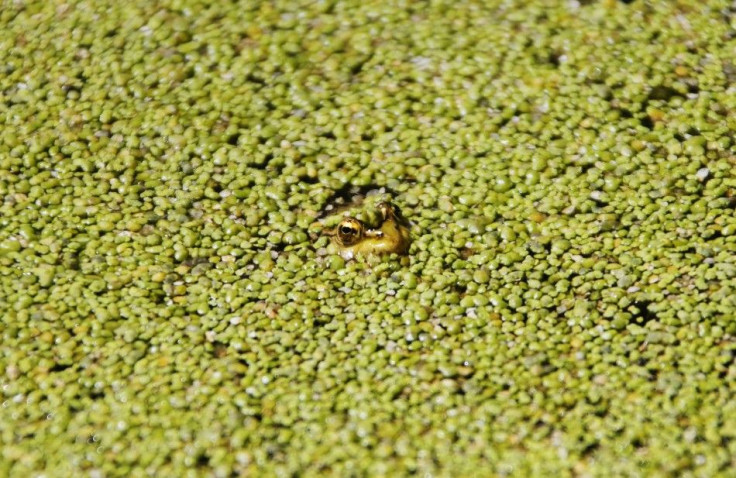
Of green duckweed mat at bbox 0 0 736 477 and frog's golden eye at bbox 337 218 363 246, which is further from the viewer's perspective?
frog's golden eye at bbox 337 218 363 246

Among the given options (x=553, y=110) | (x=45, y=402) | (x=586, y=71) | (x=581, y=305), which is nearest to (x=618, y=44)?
(x=586, y=71)

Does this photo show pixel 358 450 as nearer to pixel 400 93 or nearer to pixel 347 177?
pixel 347 177
